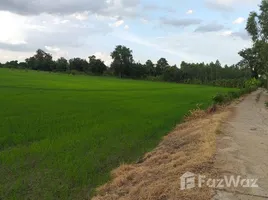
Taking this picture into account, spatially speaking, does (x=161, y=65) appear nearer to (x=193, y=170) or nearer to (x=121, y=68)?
(x=121, y=68)

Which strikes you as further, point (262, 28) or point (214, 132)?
point (262, 28)

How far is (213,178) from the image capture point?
6449mm

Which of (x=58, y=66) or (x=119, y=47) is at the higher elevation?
(x=119, y=47)

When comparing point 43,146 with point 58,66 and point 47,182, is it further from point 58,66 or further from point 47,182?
point 58,66

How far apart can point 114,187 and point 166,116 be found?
1266 centimetres

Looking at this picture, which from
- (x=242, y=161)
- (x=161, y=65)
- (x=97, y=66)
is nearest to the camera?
(x=242, y=161)

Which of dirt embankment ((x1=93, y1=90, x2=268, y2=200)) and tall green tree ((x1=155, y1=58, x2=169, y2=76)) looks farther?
tall green tree ((x1=155, y1=58, x2=169, y2=76))

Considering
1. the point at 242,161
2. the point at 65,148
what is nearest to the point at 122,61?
the point at 65,148

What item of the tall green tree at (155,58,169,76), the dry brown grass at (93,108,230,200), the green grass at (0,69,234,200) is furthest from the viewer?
the tall green tree at (155,58,169,76)

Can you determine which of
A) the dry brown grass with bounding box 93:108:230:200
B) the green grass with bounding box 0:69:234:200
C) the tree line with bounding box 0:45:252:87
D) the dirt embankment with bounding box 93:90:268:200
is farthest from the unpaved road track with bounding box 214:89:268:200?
the tree line with bounding box 0:45:252:87

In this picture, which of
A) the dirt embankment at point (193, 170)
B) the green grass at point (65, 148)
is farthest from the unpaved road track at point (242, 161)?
the green grass at point (65, 148)

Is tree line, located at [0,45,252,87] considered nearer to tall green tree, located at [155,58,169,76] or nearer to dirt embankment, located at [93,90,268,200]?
tall green tree, located at [155,58,169,76]

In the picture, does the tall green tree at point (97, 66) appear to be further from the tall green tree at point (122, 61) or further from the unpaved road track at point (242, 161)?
the unpaved road track at point (242, 161)

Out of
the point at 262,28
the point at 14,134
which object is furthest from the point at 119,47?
the point at 14,134
